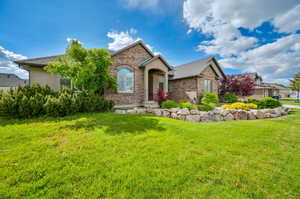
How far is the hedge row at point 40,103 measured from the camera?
5.77 meters

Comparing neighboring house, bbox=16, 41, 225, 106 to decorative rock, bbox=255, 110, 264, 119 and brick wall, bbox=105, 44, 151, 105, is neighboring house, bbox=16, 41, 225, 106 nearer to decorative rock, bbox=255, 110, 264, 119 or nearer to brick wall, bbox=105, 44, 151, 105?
brick wall, bbox=105, 44, 151, 105

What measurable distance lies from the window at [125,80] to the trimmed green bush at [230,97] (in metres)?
12.3

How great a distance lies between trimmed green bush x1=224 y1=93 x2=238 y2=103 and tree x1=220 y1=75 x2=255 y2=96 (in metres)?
0.84

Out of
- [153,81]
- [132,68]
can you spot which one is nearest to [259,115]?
[153,81]

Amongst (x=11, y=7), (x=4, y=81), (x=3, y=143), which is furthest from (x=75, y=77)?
(x=4, y=81)

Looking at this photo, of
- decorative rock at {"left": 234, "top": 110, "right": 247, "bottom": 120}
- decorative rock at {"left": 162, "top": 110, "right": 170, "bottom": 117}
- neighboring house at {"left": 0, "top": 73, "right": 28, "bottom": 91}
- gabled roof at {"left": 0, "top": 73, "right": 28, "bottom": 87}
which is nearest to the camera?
decorative rock at {"left": 234, "top": 110, "right": 247, "bottom": 120}

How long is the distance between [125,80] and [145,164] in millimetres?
9192

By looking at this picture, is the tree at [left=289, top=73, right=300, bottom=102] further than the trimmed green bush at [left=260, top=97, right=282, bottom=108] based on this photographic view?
Yes

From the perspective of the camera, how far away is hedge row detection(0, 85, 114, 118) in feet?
18.9

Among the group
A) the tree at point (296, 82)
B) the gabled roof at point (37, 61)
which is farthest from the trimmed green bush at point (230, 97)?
the tree at point (296, 82)

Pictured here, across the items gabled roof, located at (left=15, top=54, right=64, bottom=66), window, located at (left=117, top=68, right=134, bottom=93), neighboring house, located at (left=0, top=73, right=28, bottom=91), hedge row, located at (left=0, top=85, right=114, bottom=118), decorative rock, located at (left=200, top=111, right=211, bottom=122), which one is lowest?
decorative rock, located at (left=200, top=111, right=211, bottom=122)

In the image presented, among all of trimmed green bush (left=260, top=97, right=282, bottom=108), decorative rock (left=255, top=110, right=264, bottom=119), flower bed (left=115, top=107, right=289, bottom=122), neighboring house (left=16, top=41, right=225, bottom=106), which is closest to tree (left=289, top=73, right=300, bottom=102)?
trimmed green bush (left=260, top=97, right=282, bottom=108)

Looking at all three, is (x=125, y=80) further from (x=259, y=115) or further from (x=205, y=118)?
(x=259, y=115)

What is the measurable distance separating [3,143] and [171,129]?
5620 mm
